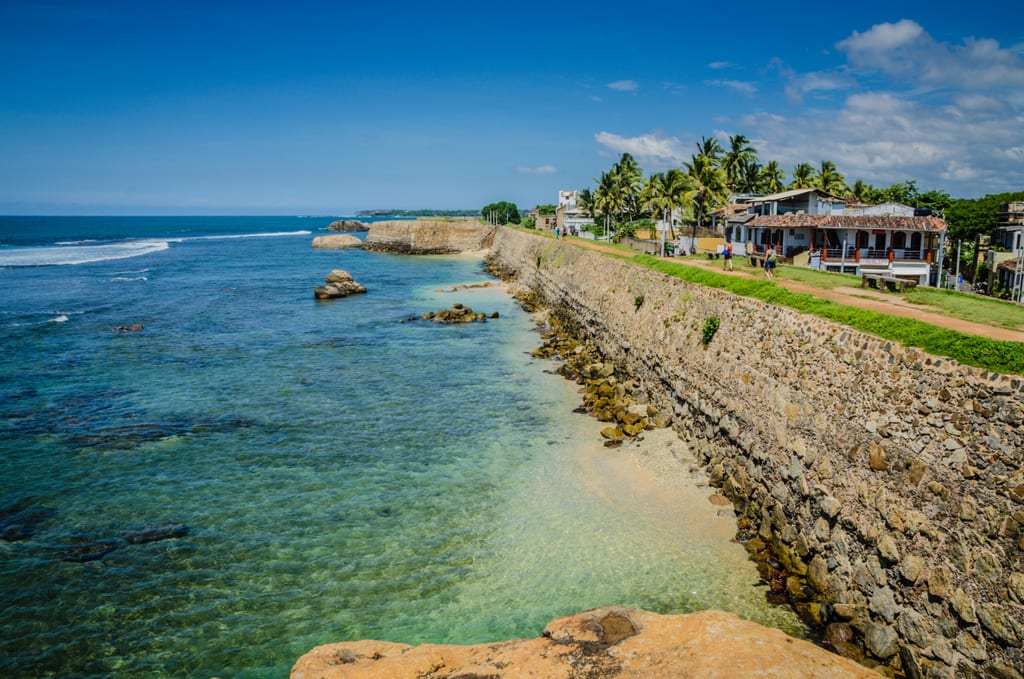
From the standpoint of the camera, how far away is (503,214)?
415ft

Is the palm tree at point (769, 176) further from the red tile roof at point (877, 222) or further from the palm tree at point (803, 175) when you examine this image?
the red tile roof at point (877, 222)

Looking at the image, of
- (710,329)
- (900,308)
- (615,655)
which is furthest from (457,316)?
(615,655)

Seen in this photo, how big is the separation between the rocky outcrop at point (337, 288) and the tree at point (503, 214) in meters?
67.4

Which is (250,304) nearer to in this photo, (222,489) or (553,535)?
(222,489)

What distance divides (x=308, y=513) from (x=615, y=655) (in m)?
10.0

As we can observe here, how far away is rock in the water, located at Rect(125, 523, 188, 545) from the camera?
15031mm

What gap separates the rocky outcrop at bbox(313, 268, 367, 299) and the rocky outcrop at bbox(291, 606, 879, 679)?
49058 millimetres

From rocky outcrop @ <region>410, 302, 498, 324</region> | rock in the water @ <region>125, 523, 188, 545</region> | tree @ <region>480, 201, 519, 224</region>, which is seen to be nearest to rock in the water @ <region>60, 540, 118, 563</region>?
rock in the water @ <region>125, 523, 188, 545</region>

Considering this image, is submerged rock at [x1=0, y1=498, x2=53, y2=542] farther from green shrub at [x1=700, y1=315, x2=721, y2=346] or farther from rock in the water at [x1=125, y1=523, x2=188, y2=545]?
green shrub at [x1=700, y1=315, x2=721, y2=346]

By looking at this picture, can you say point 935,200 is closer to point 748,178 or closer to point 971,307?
point 748,178

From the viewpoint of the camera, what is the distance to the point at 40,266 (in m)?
81.0

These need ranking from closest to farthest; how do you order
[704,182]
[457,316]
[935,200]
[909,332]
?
[909,332]
[457,316]
[704,182]
[935,200]

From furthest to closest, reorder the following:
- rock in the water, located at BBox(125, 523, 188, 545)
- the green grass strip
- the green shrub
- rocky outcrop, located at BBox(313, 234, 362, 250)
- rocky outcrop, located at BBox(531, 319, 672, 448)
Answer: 1. rocky outcrop, located at BBox(313, 234, 362, 250)
2. rocky outcrop, located at BBox(531, 319, 672, 448)
3. the green shrub
4. rock in the water, located at BBox(125, 523, 188, 545)
5. the green grass strip

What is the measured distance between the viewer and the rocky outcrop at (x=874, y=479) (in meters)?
9.35
